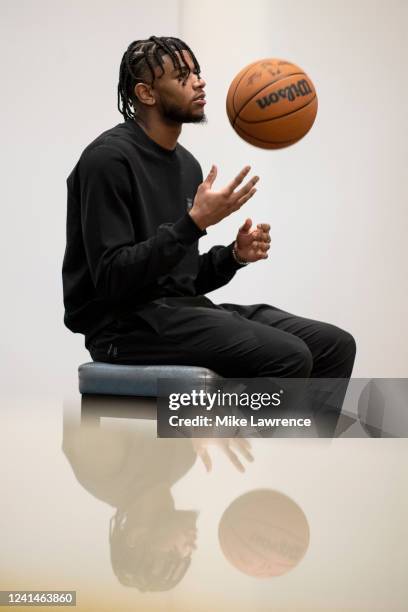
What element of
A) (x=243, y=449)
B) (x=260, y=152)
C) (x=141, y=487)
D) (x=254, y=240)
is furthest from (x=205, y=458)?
(x=260, y=152)

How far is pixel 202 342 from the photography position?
2.55m

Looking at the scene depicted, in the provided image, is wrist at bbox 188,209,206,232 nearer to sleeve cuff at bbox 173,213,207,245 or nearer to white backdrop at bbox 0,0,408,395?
sleeve cuff at bbox 173,213,207,245

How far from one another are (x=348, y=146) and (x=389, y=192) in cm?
31

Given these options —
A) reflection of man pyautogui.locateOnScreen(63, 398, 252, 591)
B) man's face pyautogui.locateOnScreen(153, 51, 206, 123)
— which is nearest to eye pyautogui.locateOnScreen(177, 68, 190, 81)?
man's face pyautogui.locateOnScreen(153, 51, 206, 123)

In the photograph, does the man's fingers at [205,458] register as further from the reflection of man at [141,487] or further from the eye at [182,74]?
the eye at [182,74]

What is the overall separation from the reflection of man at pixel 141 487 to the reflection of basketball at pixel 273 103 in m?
0.87

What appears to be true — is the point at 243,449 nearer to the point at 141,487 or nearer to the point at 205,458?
the point at 205,458

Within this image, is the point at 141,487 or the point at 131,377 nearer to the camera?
the point at 141,487

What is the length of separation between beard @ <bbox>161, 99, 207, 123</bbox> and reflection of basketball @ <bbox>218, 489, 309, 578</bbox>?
1392mm

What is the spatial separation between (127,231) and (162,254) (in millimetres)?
187

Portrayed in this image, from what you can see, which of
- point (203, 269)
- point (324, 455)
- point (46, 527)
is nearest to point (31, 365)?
point (203, 269)

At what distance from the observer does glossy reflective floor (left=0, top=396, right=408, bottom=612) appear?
1.20m

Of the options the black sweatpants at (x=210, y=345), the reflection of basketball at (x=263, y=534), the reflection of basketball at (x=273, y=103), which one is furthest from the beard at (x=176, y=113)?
the reflection of basketball at (x=263, y=534)

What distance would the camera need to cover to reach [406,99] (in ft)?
15.5
